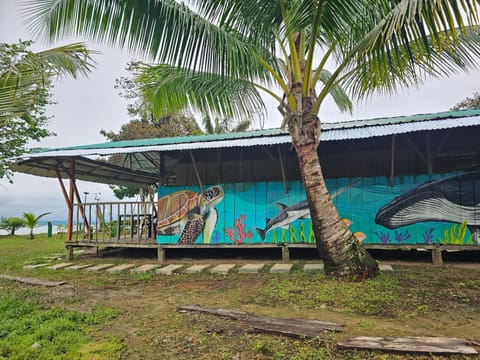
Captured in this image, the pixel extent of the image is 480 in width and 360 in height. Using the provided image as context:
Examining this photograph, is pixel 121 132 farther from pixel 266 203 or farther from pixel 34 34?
pixel 34 34

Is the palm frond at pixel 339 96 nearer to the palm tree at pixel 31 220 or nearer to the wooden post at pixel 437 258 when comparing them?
the wooden post at pixel 437 258

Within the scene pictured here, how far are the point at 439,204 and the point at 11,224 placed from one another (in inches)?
838

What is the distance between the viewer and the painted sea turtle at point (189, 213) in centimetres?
754

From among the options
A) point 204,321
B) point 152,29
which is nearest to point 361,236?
point 204,321

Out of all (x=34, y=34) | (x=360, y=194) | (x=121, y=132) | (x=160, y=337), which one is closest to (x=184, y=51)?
(x=34, y=34)

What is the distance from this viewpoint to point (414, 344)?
2732mm

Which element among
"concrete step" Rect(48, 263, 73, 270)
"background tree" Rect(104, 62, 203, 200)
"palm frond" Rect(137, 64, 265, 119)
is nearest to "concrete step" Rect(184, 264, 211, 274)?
"concrete step" Rect(48, 263, 73, 270)

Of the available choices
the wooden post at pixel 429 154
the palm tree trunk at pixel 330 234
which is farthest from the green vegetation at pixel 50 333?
the wooden post at pixel 429 154

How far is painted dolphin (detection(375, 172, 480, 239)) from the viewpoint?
6266 millimetres

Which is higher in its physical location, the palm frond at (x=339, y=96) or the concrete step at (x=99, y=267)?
the palm frond at (x=339, y=96)

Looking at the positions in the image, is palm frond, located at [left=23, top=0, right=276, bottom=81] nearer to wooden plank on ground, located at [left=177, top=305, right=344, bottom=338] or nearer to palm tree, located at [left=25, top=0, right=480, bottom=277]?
palm tree, located at [left=25, top=0, right=480, bottom=277]

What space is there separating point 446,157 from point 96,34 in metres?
7.14

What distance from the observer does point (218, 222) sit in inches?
294

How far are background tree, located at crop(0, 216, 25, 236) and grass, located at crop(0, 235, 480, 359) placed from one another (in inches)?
588
